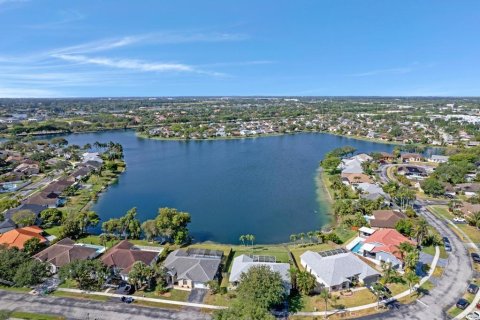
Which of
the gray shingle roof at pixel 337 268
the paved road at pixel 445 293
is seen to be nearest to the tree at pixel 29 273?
the gray shingle roof at pixel 337 268

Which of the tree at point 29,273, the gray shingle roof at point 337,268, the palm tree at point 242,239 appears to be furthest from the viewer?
the palm tree at point 242,239

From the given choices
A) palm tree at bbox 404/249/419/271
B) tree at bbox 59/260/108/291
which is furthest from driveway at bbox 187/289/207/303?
palm tree at bbox 404/249/419/271

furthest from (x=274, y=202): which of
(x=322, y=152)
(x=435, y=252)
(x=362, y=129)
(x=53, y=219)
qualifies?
(x=362, y=129)

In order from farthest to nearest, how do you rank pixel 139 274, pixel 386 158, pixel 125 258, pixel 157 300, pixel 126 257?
pixel 386 158 → pixel 126 257 → pixel 125 258 → pixel 139 274 → pixel 157 300

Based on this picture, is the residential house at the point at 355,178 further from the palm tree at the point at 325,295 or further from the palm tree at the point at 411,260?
the palm tree at the point at 325,295

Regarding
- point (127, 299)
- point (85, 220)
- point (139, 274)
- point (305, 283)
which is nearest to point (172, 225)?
point (139, 274)

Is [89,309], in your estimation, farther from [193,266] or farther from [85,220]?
[85,220]
